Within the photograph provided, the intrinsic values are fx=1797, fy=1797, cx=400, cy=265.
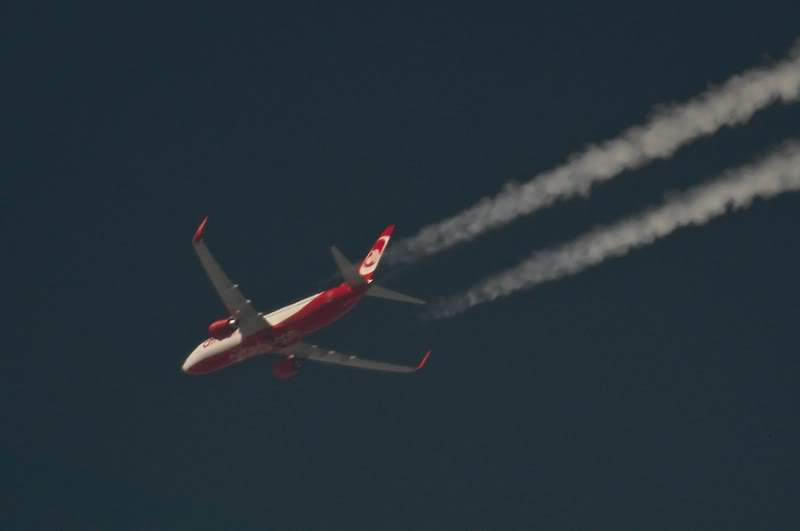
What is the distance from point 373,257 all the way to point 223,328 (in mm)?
5745

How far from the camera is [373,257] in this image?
61406mm

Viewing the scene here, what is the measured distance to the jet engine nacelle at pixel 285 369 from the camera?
65500 millimetres

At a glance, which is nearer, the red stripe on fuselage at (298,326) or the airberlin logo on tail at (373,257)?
the red stripe on fuselage at (298,326)

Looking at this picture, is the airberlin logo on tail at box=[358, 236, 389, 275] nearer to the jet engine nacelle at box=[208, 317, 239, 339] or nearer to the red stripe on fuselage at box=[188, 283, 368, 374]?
the red stripe on fuselage at box=[188, 283, 368, 374]

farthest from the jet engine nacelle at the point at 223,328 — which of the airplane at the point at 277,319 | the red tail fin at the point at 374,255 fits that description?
the red tail fin at the point at 374,255

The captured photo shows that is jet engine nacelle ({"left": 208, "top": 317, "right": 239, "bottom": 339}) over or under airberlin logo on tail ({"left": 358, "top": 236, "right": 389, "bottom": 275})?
over

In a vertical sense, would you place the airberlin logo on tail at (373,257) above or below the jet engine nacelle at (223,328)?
below

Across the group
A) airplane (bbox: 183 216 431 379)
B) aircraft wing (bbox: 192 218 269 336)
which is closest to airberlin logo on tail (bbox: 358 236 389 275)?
airplane (bbox: 183 216 431 379)

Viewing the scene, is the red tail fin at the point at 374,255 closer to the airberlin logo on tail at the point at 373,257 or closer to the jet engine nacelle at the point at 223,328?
the airberlin logo on tail at the point at 373,257

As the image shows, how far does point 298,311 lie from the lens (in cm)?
6128

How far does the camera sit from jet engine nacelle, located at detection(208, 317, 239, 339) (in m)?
61.9

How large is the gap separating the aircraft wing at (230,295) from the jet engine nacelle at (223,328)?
220 mm

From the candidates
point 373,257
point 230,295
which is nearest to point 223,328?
point 230,295

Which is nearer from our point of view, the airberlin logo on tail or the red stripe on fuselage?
the red stripe on fuselage
